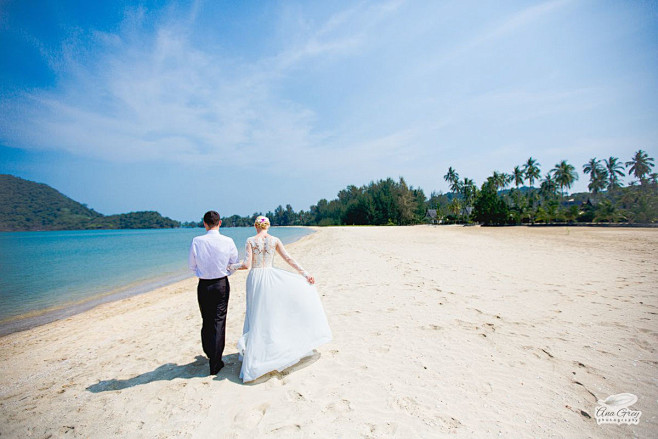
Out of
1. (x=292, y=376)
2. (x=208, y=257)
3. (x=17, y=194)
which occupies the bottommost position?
(x=292, y=376)

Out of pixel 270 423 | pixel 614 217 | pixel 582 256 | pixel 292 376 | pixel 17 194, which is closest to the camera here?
pixel 270 423

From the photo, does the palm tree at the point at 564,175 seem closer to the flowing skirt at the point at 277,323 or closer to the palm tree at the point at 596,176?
the palm tree at the point at 596,176

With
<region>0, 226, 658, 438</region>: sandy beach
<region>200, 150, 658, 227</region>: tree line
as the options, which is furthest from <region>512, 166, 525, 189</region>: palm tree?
<region>0, 226, 658, 438</region>: sandy beach

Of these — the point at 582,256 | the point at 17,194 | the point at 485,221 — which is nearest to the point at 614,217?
the point at 485,221

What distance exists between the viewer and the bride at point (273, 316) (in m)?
3.52

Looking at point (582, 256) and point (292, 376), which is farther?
point (582, 256)

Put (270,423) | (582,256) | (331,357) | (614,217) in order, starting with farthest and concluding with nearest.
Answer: (614,217)
(582,256)
(331,357)
(270,423)

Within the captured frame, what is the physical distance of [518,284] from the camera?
7.52 meters

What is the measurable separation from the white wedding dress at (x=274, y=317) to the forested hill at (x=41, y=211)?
168235mm

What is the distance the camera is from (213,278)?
367 centimetres

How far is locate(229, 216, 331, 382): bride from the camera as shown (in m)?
3.52

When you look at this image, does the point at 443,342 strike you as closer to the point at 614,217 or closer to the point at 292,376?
the point at 292,376

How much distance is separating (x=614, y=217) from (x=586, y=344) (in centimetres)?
4830

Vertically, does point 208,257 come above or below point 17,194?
below
